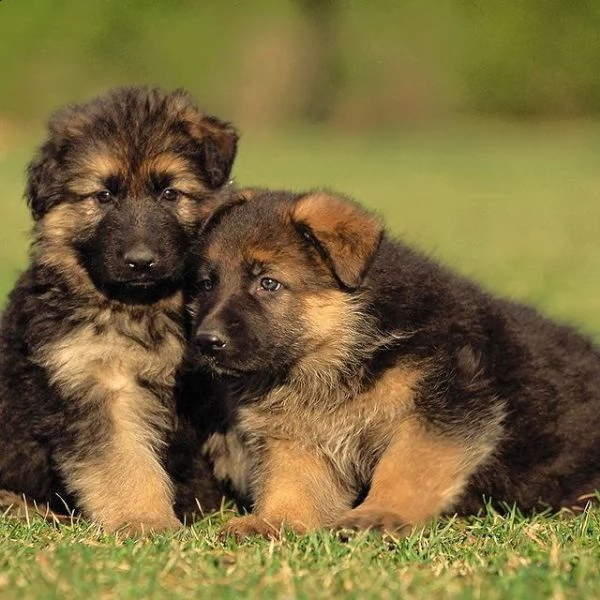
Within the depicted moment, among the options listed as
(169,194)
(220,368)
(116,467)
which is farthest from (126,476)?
(169,194)

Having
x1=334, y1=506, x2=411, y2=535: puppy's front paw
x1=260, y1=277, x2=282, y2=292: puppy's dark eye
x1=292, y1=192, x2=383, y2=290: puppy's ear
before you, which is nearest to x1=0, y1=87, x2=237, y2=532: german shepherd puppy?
x1=260, y1=277, x2=282, y2=292: puppy's dark eye

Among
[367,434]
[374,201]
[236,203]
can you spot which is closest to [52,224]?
[236,203]

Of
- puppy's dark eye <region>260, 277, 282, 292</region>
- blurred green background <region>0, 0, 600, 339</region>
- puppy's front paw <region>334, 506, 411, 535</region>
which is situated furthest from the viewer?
blurred green background <region>0, 0, 600, 339</region>

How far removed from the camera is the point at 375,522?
4688 mm

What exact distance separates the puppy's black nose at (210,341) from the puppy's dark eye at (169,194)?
84 centimetres

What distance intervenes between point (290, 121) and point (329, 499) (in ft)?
108

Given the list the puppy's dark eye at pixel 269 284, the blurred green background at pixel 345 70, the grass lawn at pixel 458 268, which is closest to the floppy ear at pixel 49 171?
the puppy's dark eye at pixel 269 284

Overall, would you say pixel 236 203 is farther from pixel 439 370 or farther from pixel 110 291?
pixel 439 370

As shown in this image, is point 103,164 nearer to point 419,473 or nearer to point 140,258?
point 140,258

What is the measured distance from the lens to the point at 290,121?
124 feet

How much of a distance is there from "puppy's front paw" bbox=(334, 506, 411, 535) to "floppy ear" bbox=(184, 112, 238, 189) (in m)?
1.64

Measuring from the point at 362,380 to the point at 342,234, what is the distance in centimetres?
55

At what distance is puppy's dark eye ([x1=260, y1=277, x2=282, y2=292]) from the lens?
512 cm

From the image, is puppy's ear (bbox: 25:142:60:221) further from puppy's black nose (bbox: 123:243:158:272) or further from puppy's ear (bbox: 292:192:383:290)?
puppy's ear (bbox: 292:192:383:290)
